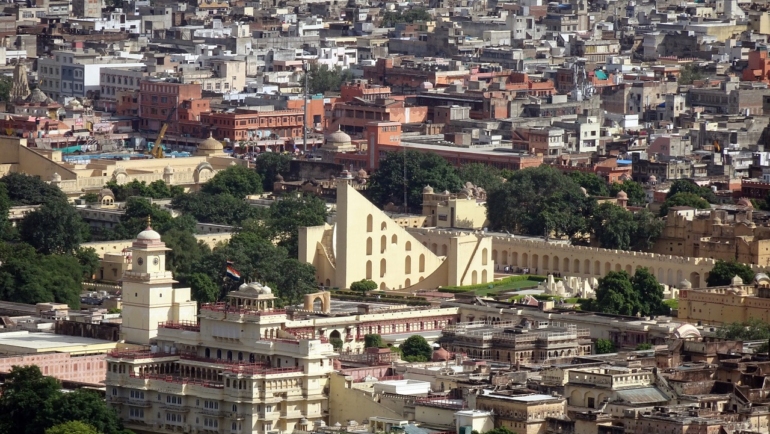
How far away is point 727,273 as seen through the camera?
9881 centimetres

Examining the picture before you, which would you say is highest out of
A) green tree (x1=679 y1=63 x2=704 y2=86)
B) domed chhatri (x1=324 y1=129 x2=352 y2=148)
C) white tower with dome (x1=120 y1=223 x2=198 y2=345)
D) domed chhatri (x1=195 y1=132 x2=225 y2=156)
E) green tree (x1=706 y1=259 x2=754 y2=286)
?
white tower with dome (x1=120 y1=223 x2=198 y2=345)

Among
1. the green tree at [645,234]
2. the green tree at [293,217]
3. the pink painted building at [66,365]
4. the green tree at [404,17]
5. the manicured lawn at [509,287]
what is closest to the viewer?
the pink painted building at [66,365]

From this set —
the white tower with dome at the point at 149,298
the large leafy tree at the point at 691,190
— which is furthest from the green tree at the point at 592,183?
the white tower with dome at the point at 149,298

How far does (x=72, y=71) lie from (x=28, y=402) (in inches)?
3045

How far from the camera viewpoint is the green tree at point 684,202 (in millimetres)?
111625

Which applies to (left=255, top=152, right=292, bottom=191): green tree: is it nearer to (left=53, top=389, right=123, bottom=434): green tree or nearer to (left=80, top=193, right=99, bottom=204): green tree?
(left=80, top=193, right=99, bottom=204): green tree

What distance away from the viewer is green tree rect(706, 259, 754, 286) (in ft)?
323

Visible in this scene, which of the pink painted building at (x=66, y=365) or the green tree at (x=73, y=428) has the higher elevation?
the green tree at (x=73, y=428)

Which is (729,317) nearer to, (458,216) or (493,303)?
(493,303)

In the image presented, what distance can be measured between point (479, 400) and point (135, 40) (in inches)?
3851

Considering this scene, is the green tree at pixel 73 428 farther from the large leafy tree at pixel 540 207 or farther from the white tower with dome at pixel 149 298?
the large leafy tree at pixel 540 207

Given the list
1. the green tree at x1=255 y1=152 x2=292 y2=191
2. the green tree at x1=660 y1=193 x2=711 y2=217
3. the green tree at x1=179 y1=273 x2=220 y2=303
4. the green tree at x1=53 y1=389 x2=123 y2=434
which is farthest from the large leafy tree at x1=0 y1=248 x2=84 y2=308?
the green tree at x1=255 y1=152 x2=292 y2=191

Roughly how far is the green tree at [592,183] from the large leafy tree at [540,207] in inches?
153

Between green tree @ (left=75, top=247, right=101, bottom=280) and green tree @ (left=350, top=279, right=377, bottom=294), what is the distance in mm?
7838
